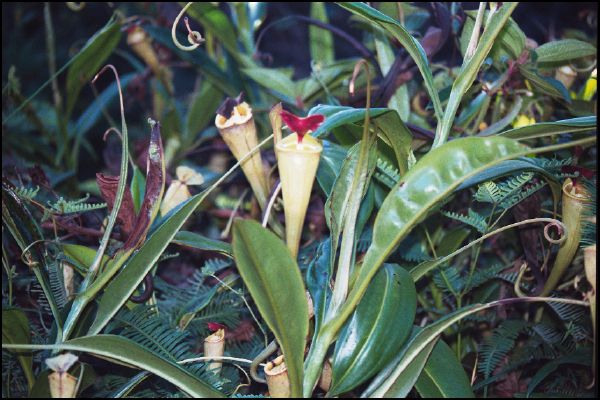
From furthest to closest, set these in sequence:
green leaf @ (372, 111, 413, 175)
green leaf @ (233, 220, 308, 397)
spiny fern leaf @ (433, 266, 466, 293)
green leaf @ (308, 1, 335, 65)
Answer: green leaf @ (308, 1, 335, 65) < spiny fern leaf @ (433, 266, 466, 293) < green leaf @ (372, 111, 413, 175) < green leaf @ (233, 220, 308, 397)

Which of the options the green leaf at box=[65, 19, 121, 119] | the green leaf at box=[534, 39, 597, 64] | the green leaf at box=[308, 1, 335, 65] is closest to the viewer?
the green leaf at box=[534, 39, 597, 64]

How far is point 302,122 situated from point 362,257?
0.25 m

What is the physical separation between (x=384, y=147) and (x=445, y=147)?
23 cm

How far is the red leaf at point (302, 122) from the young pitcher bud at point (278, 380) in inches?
8.5

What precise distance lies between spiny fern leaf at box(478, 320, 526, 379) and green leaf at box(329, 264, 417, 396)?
7.2 inches

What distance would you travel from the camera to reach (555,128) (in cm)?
61

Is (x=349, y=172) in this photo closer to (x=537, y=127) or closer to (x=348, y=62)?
(x=537, y=127)

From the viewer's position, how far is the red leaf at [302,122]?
522mm

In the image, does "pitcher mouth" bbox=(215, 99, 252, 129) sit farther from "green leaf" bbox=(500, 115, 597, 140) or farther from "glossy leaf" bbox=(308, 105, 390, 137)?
"green leaf" bbox=(500, 115, 597, 140)

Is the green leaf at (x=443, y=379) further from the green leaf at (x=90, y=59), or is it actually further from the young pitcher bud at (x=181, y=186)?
the green leaf at (x=90, y=59)

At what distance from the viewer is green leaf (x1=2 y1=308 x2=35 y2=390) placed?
66cm

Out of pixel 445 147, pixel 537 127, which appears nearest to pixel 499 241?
pixel 537 127

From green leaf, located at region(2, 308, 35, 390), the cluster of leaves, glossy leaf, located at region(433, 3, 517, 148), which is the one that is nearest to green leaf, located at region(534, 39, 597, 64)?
the cluster of leaves

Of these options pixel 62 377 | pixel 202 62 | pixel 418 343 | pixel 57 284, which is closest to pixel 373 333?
pixel 418 343
